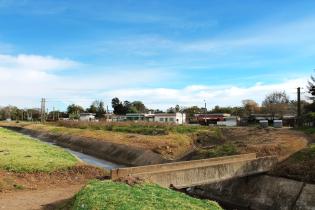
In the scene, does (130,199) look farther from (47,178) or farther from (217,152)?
(217,152)

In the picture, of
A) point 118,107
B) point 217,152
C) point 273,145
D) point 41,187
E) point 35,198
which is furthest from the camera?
point 118,107

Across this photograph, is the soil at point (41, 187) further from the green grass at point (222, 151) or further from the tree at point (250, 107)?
the tree at point (250, 107)

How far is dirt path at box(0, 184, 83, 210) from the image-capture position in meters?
16.6

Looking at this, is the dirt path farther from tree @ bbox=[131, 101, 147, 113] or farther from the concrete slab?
tree @ bbox=[131, 101, 147, 113]

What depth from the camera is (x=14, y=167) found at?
22.7 metres

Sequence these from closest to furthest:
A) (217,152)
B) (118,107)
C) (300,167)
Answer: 1. (300,167)
2. (217,152)
3. (118,107)

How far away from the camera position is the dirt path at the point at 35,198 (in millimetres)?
16625

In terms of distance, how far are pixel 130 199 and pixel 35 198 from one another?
719 cm

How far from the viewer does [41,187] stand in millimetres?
20688

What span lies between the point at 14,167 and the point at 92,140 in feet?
116

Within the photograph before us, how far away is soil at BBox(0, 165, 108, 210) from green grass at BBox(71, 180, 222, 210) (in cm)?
354

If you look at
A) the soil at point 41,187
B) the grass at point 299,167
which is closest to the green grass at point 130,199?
the soil at point 41,187

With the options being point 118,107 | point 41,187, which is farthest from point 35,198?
point 118,107

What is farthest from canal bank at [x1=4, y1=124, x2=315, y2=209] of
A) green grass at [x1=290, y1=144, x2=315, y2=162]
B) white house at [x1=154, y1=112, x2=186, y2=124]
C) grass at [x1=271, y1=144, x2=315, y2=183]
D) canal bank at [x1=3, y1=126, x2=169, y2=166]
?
white house at [x1=154, y1=112, x2=186, y2=124]
